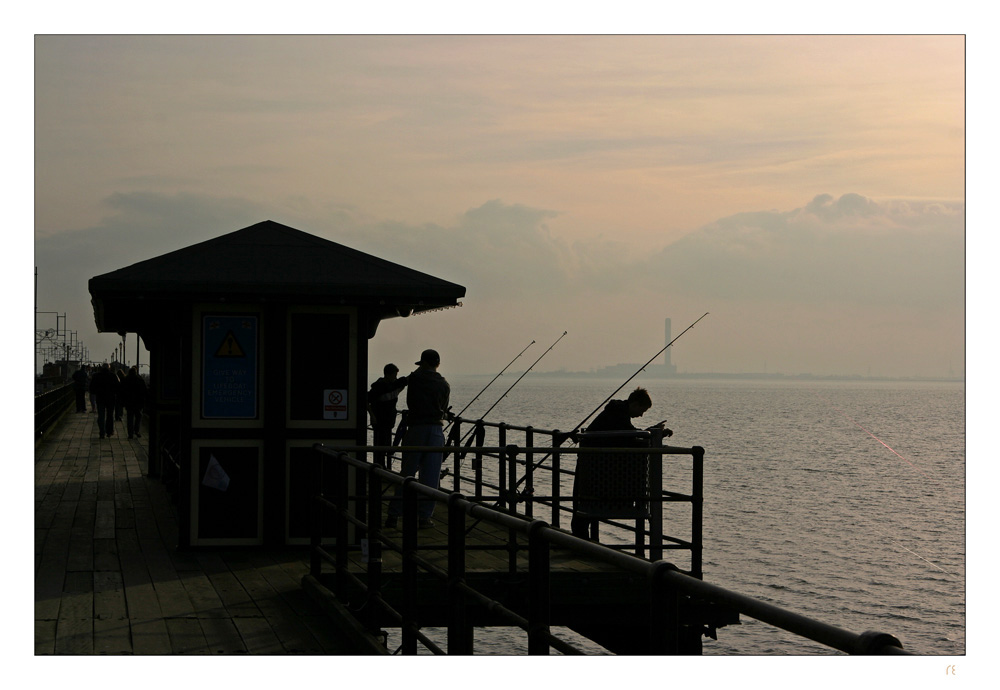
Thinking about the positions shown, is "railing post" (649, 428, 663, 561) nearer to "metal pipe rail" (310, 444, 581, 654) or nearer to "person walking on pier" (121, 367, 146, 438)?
"metal pipe rail" (310, 444, 581, 654)

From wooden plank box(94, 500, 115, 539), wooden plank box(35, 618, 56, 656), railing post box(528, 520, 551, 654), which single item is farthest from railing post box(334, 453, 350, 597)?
wooden plank box(94, 500, 115, 539)

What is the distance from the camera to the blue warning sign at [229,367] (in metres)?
10.1

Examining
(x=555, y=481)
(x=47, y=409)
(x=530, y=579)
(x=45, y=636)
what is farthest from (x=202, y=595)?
(x=47, y=409)

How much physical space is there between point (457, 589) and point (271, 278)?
4641 mm

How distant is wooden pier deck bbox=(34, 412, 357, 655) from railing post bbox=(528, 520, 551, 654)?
218 cm

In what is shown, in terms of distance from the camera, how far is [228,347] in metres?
10.2

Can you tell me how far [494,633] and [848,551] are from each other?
17.2m

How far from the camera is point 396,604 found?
28.8 feet

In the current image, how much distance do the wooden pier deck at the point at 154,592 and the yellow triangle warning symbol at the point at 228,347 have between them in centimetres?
172

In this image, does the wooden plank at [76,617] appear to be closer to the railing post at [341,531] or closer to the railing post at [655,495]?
the railing post at [341,531]
